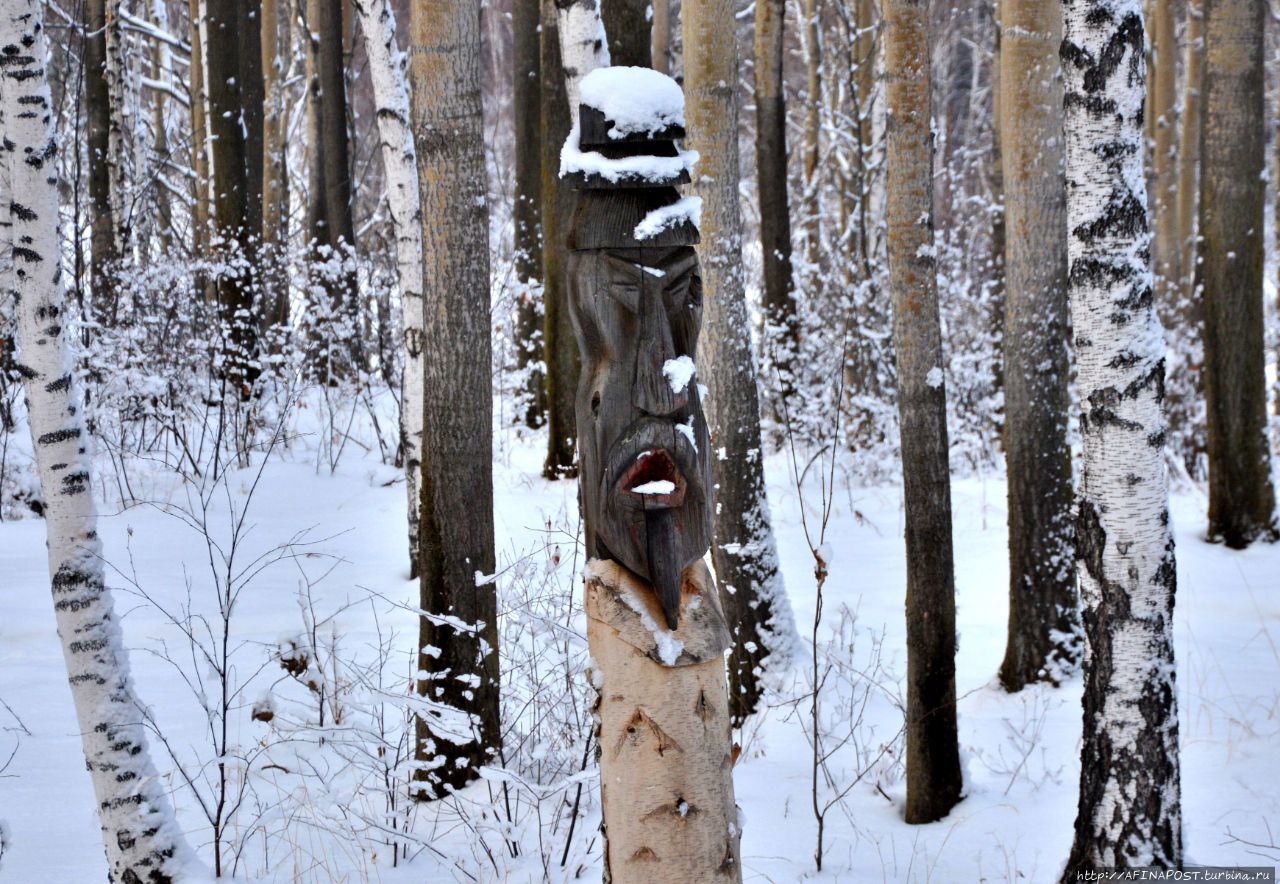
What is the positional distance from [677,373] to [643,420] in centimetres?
13

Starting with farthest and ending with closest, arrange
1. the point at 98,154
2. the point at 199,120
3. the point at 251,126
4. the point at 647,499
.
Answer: the point at 199,120, the point at 251,126, the point at 98,154, the point at 647,499

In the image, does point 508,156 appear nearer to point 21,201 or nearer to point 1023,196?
point 1023,196

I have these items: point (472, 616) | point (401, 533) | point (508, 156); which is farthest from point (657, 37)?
point (508, 156)

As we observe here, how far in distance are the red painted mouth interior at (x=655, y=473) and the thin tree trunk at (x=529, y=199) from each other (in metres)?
7.85

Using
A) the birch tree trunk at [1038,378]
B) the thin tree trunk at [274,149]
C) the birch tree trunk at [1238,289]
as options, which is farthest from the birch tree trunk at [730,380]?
the thin tree trunk at [274,149]

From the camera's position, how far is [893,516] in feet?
30.3

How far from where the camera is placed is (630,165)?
239 centimetres

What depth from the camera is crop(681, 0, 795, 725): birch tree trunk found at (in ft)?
17.3

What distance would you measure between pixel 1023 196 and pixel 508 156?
2195 centimetres

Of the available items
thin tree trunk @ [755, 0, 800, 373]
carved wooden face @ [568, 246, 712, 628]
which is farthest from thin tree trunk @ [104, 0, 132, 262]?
carved wooden face @ [568, 246, 712, 628]

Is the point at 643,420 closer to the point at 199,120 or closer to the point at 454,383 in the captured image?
the point at 454,383

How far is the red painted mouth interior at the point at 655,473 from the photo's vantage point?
238 centimetres

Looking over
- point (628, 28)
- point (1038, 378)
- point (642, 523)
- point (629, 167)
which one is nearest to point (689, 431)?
point (642, 523)

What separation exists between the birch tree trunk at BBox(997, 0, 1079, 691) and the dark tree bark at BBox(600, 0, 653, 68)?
1.89 meters
